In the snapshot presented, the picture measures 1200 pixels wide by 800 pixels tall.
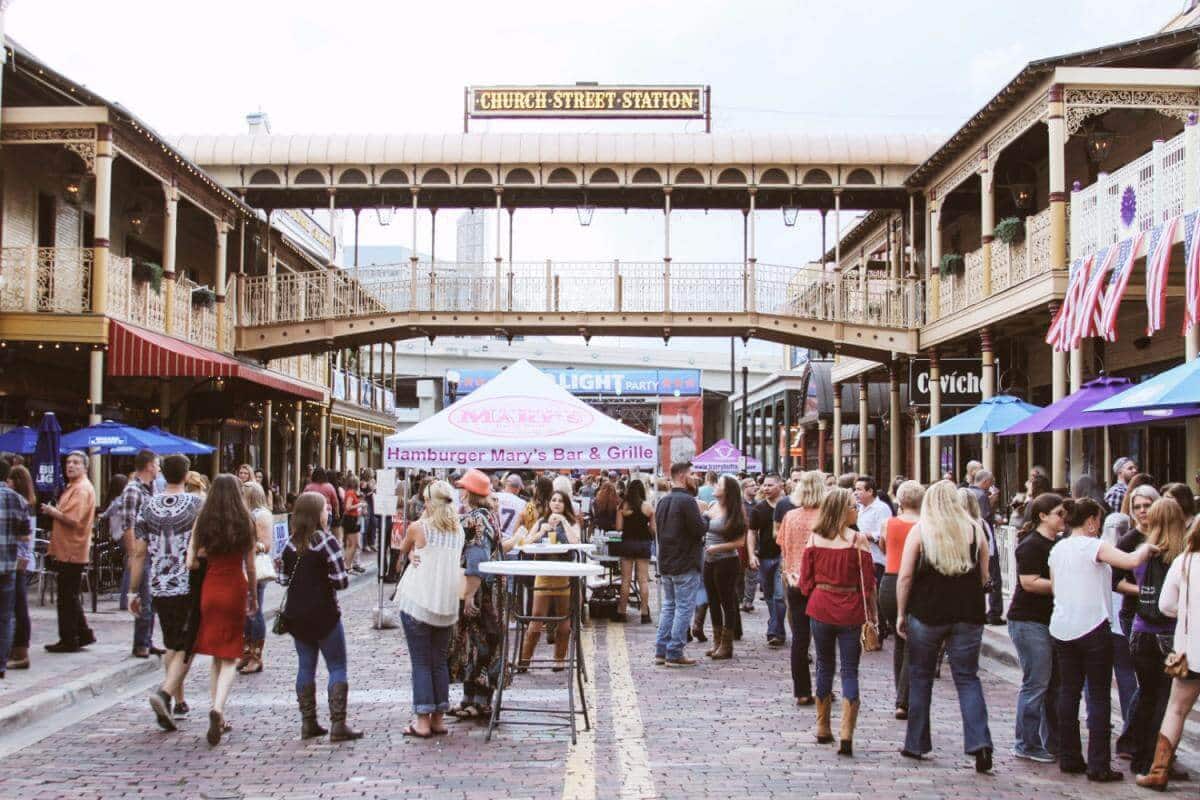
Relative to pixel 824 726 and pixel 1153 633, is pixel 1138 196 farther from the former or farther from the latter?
pixel 824 726

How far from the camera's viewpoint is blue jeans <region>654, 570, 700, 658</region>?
1109 centimetres

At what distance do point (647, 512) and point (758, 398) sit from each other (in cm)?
3762

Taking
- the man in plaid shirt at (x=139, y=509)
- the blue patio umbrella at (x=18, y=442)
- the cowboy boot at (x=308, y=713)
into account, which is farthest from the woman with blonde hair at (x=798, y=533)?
the blue patio umbrella at (x=18, y=442)

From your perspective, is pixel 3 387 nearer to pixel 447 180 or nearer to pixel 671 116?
pixel 447 180

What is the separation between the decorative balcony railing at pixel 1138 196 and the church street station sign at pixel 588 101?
1030 centimetres

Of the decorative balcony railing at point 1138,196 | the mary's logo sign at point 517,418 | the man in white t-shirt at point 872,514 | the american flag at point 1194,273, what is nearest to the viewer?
the american flag at point 1194,273

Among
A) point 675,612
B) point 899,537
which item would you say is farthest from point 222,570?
point 899,537

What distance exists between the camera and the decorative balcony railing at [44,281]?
59.5 feet

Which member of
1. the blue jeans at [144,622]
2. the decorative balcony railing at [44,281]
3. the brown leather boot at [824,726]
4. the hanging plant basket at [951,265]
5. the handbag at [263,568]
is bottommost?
the brown leather boot at [824,726]

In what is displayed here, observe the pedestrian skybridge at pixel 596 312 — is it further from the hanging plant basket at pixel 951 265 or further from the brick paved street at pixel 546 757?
the brick paved street at pixel 546 757

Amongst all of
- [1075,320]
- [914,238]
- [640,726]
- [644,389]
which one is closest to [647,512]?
[640,726]

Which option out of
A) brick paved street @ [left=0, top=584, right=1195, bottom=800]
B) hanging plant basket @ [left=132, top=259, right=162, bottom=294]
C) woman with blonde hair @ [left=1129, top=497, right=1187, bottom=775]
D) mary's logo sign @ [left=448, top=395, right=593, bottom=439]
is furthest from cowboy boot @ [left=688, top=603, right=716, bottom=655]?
hanging plant basket @ [left=132, top=259, right=162, bottom=294]

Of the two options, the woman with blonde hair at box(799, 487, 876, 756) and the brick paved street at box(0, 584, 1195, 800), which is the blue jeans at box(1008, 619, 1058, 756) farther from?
the woman with blonde hair at box(799, 487, 876, 756)

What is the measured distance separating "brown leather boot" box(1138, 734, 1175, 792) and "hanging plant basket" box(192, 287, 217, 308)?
19.9 m
